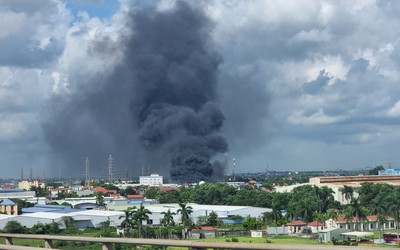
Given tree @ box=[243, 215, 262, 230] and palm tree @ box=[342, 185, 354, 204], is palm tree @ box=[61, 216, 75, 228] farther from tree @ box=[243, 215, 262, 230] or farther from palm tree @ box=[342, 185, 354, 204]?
palm tree @ box=[342, 185, 354, 204]

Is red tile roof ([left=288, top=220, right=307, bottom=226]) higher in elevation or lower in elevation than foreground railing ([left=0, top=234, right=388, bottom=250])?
lower

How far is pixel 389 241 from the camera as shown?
50938 mm

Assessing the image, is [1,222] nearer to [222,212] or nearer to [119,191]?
[222,212]

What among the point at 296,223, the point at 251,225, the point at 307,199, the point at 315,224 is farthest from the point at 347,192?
the point at 251,225

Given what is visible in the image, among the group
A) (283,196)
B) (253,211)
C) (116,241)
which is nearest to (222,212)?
(253,211)

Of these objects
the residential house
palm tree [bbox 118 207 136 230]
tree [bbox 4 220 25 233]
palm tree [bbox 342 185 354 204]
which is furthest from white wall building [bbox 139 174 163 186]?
tree [bbox 4 220 25 233]

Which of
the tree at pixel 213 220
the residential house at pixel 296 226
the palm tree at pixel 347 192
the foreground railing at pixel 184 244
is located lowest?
the residential house at pixel 296 226

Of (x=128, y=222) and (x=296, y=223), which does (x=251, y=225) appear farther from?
(x=128, y=222)

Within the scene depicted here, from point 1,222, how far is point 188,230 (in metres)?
20.2

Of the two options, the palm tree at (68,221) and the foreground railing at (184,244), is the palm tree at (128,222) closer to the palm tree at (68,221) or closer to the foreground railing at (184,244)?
the palm tree at (68,221)

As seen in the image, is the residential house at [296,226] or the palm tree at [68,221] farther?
the palm tree at [68,221]

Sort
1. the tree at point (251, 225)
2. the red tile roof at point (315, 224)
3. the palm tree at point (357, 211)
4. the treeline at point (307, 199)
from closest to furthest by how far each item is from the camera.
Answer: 1. the palm tree at point (357, 211)
2. the tree at point (251, 225)
3. the red tile roof at point (315, 224)
4. the treeline at point (307, 199)

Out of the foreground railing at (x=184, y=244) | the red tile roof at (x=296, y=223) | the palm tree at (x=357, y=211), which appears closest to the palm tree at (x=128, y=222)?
the red tile roof at (x=296, y=223)

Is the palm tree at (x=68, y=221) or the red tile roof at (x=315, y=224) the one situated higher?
the palm tree at (x=68, y=221)
